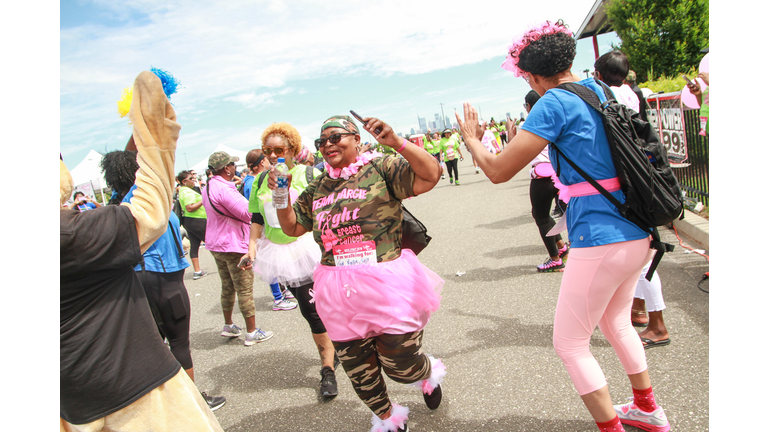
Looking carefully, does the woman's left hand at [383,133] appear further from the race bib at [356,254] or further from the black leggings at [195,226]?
the black leggings at [195,226]

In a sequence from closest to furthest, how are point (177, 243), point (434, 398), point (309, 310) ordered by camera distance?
point (434, 398) → point (177, 243) → point (309, 310)

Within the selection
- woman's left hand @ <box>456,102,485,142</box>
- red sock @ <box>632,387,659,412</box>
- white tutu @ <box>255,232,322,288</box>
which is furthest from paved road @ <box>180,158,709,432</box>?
woman's left hand @ <box>456,102,485,142</box>

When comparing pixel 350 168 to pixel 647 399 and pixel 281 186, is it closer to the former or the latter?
pixel 281 186

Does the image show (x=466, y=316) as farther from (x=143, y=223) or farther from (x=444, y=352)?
(x=143, y=223)

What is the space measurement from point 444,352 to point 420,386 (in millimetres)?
998

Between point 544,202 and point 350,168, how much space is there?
10.4 feet

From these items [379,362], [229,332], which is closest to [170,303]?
[379,362]

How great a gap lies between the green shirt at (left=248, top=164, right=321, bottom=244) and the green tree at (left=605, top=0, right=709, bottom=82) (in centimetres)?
1369

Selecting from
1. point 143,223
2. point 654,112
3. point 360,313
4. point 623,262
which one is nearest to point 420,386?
point 360,313

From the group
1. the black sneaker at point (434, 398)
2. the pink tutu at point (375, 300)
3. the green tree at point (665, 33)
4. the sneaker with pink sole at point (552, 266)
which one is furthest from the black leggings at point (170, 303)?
the green tree at point (665, 33)

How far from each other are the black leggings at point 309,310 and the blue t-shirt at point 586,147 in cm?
214

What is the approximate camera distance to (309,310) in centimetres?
356

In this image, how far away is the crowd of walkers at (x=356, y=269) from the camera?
5.49 ft

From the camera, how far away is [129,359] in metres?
1.72
